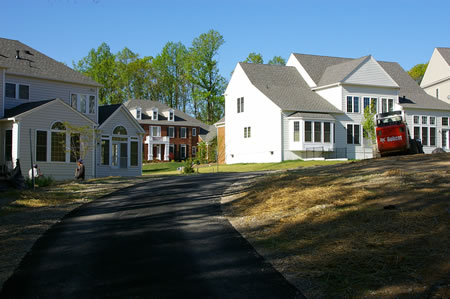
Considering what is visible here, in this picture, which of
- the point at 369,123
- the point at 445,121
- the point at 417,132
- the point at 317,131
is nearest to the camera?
the point at 317,131

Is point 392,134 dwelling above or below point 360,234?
above

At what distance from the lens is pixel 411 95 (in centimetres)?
4812

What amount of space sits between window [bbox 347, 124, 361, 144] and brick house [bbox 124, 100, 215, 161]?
26.5 meters

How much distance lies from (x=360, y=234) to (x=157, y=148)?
5921 centimetres

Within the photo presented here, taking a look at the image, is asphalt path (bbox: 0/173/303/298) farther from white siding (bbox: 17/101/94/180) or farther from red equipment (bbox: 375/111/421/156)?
white siding (bbox: 17/101/94/180)

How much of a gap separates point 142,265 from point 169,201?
699 centimetres

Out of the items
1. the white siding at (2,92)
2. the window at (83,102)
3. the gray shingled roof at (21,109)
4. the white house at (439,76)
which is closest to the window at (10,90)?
the gray shingled roof at (21,109)

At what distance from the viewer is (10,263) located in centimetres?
794

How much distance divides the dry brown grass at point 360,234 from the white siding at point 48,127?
18269 millimetres

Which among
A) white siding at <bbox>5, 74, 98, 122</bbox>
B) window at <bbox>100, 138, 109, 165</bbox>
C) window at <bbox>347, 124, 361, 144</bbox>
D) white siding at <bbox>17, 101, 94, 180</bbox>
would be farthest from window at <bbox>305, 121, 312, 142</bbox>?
white siding at <bbox>17, 101, 94, 180</bbox>

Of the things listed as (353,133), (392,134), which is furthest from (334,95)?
(392,134)

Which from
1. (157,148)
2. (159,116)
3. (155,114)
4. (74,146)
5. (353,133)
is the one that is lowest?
(74,146)

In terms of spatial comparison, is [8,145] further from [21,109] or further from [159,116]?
[159,116]

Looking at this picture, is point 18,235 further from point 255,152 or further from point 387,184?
point 255,152
